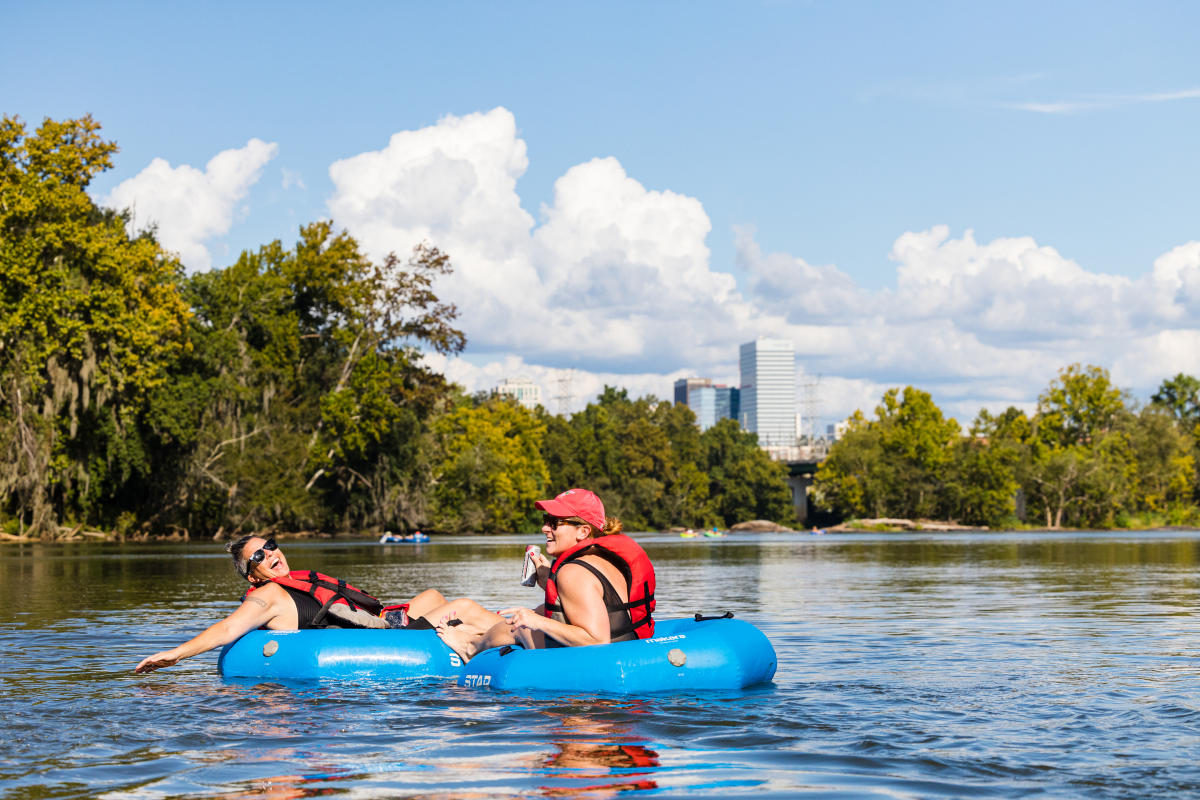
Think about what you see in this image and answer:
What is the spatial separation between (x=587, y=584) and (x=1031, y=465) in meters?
88.5

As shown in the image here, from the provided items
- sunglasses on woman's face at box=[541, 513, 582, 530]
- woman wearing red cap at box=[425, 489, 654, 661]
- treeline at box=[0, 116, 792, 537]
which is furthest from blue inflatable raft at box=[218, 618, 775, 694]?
treeline at box=[0, 116, 792, 537]

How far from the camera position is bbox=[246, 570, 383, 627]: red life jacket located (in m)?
9.70

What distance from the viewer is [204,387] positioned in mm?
49719

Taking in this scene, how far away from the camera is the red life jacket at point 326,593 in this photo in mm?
9695

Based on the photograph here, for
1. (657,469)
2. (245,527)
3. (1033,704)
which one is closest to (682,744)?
(1033,704)

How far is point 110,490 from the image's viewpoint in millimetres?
48062

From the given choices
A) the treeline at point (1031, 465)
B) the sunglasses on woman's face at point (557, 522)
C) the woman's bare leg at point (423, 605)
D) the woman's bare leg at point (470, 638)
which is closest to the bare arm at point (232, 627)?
the woman's bare leg at point (423, 605)

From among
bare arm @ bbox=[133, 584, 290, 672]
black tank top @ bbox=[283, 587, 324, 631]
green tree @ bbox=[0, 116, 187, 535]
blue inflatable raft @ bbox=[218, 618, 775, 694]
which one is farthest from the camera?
green tree @ bbox=[0, 116, 187, 535]

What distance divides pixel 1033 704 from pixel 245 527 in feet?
160

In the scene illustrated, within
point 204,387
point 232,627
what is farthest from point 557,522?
point 204,387

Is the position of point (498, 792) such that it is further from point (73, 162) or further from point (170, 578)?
point (73, 162)

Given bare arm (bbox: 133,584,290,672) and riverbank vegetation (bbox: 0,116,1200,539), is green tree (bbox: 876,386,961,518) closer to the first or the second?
riverbank vegetation (bbox: 0,116,1200,539)

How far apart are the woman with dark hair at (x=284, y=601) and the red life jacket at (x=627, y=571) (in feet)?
6.23

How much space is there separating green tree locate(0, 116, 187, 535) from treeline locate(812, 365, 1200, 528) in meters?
64.2
